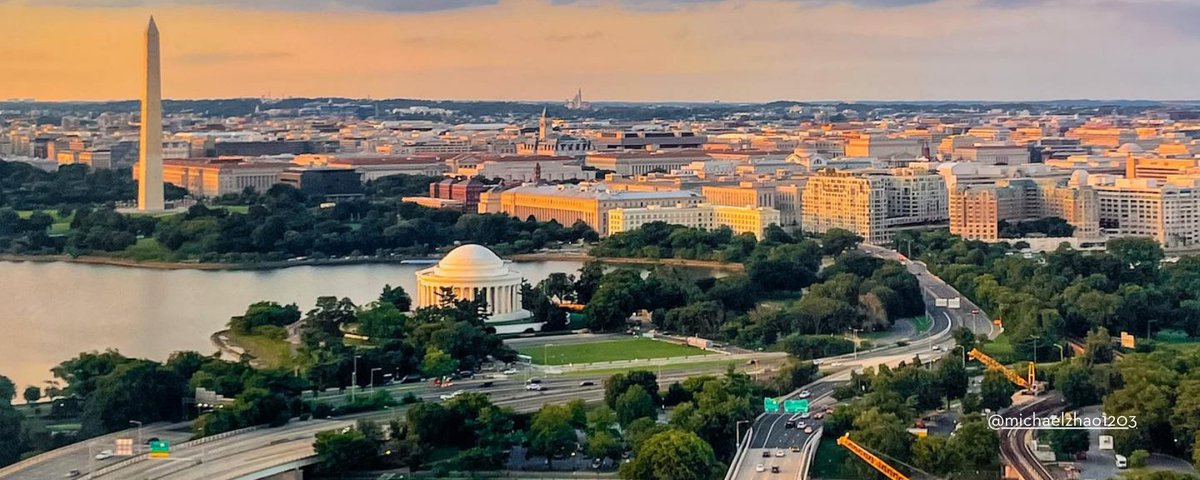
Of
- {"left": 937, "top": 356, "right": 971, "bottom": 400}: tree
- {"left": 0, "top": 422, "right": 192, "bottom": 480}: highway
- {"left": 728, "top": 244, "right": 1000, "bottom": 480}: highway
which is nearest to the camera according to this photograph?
{"left": 0, "top": 422, "right": 192, "bottom": 480}: highway

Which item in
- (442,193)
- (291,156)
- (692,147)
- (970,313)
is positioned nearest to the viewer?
(970,313)

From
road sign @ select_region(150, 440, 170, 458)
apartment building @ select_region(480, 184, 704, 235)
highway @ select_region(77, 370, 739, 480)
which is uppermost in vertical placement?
apartment building @ select_region(480, 184, 704, 235)

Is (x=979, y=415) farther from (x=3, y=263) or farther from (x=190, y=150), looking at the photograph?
(x=190, y=150)

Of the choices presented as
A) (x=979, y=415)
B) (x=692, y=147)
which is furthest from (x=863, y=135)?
(x=979, y=415)

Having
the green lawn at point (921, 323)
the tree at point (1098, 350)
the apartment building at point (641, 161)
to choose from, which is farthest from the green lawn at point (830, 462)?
the apartment building at point (641, 161)

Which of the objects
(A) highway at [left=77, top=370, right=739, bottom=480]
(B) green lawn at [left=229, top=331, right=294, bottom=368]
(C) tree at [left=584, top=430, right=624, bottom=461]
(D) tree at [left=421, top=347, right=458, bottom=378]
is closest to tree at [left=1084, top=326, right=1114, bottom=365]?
(A) highway at [left=77, top=370, right=739, bottom=480]

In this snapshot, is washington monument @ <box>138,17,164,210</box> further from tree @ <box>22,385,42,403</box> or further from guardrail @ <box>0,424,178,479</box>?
guardrail @ <box>0,424,178,479</box>

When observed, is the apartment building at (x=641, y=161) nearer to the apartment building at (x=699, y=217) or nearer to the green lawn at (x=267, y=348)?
the apartment building at (x=699, y=217)
